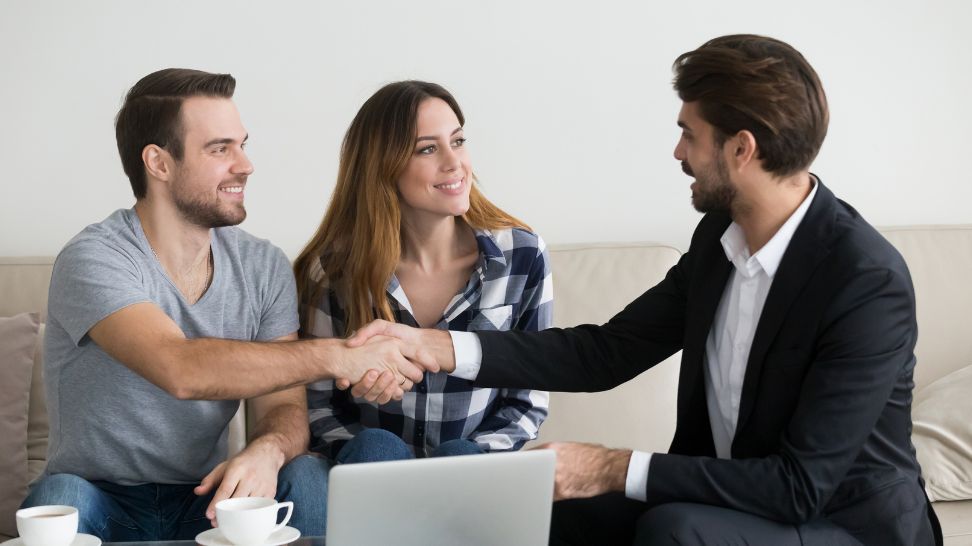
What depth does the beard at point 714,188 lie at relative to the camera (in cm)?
192

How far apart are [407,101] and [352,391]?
63 cm

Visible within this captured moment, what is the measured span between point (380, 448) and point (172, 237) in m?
0.58

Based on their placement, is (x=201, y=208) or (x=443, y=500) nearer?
(x=443, y=500)

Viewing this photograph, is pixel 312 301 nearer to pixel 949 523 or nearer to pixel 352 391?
pixel 352 391

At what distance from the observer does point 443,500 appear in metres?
1.55

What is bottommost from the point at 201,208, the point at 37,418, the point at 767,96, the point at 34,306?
the point at 37,418

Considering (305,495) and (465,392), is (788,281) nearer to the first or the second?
(465,392)

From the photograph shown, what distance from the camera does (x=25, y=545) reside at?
1509mm

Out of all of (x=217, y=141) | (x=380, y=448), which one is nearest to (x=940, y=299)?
(x=380, y=448)

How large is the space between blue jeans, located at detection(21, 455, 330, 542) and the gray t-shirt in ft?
0.11

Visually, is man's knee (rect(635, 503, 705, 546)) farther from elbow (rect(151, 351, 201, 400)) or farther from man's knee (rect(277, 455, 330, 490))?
elbow (rect(151, 351, 201, 400))

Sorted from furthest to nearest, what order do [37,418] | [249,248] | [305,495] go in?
1. [37,418]
2. [249,248]
3. [305,495]

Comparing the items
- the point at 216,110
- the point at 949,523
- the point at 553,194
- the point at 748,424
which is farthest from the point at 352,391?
the point at 949,523

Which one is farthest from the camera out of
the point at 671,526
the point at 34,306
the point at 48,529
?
the point at 34,306
